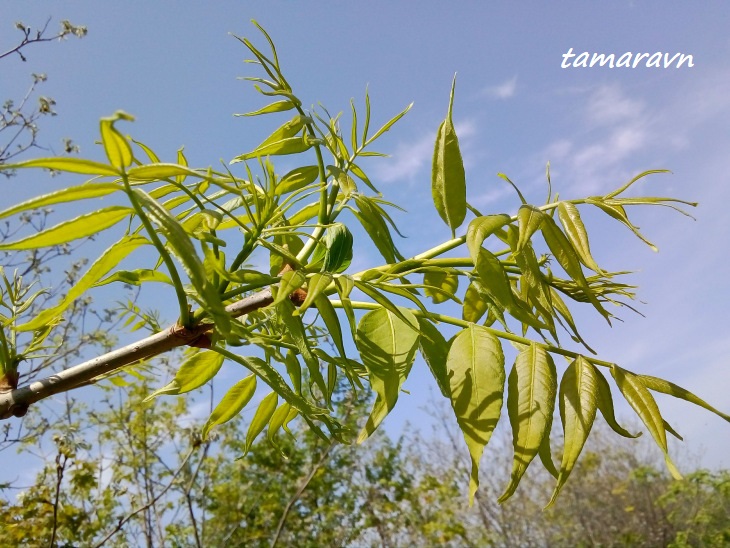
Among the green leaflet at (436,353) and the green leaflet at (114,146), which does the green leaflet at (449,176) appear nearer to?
the green leaflet at (436,353)

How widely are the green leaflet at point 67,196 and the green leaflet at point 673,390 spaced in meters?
0.40

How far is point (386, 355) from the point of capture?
477mm

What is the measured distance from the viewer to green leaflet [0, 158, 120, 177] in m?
0.33

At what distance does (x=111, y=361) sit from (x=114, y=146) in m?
0.20

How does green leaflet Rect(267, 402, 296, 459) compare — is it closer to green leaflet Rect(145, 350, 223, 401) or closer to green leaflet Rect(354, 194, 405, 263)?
green leaflet Rect(145, 350, 223, 401)

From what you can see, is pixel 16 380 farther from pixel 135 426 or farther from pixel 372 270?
pixel 135 426

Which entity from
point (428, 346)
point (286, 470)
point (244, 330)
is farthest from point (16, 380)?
point (286, 470)

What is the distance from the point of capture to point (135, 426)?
391 centimetres

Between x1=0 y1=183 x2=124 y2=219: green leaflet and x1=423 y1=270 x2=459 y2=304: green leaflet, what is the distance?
1.14 ft

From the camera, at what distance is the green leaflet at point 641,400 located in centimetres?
46

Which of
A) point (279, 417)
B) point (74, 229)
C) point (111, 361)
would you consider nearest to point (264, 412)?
point (279, 417)

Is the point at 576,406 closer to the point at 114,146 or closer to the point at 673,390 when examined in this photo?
the point at 673,390

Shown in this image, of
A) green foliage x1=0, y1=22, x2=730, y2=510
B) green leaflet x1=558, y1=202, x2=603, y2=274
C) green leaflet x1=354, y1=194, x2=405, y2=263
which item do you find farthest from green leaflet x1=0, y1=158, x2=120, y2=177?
green leaflet x1=558, y1=202, x2=603, y2=274

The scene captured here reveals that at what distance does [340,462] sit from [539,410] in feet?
16.1
